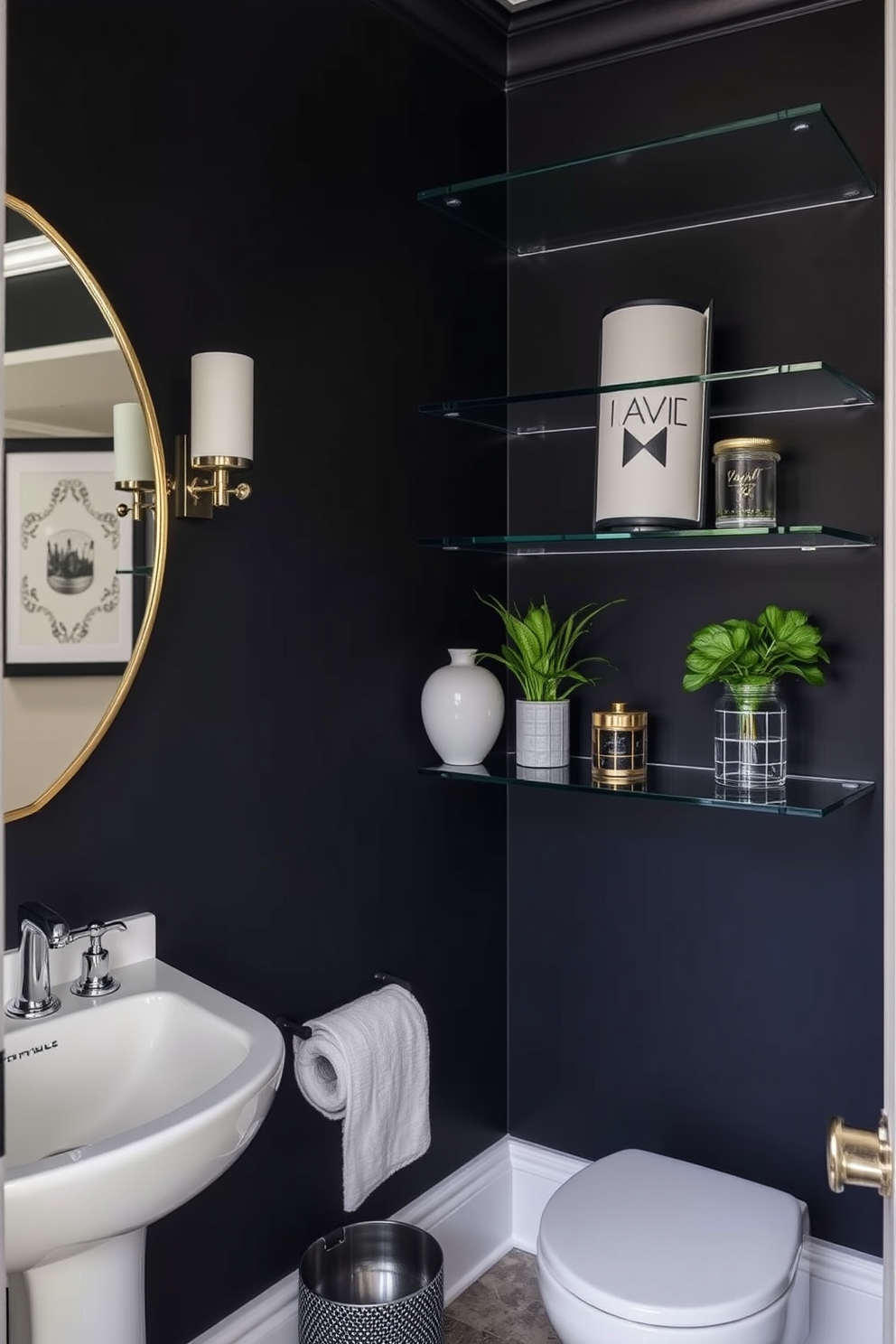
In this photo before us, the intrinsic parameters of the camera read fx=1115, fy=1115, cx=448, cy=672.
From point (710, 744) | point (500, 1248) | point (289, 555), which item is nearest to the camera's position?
point (289, 555)

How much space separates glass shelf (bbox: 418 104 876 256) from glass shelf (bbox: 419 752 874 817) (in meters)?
1.09

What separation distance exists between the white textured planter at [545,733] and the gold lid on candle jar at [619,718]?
0.09m

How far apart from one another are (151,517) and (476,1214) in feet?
5.53

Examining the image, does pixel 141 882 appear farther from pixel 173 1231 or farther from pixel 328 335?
pixel 328 335

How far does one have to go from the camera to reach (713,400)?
7.22ft

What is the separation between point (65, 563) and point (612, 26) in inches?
65.4

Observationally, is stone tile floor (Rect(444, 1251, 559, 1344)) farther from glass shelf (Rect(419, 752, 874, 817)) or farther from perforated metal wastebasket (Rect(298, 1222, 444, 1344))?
glass shelf (Rect(419, 752, 874, 817))

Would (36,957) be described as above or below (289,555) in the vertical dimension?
below

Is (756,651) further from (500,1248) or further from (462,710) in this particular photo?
(500,1248)

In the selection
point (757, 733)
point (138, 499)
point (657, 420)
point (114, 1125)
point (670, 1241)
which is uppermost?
point (657, 420)

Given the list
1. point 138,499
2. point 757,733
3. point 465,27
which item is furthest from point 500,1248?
point 465,27

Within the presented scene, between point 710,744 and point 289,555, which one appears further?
point 710,744

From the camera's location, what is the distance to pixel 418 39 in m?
2.21

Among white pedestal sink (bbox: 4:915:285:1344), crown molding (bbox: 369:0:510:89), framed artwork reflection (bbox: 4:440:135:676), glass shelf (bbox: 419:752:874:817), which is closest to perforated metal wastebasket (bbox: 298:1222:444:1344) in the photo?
white pedestal sink (bbox: 4:915:285:1344)
